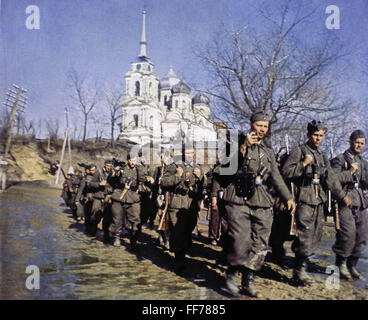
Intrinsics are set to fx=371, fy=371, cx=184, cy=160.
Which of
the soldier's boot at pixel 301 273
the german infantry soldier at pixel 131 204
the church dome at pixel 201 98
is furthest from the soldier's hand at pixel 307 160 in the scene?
the church dome at pixel 201 98

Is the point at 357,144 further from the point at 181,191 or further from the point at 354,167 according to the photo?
the point at 181,191

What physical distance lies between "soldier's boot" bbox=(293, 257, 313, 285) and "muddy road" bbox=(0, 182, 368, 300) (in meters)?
0.13

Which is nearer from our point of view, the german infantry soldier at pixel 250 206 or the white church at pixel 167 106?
the german infantry soldier at pixel 250 206

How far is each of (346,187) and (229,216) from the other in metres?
2.51

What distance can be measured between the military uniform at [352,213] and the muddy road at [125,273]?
52 cm

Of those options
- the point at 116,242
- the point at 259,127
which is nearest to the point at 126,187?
the point at 116,242

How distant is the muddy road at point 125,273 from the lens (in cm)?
492

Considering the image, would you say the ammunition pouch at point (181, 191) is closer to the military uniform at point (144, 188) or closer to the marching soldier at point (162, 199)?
the marching soldier at point (162, 199)

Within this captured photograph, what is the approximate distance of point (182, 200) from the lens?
6867 mm

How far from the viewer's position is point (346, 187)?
20.8 ft

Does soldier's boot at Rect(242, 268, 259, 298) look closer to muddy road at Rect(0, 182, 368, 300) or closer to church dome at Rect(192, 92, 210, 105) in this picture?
muddy road at Rect(0, 182, 368, 300)

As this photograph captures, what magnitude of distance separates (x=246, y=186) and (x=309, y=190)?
4.04ft

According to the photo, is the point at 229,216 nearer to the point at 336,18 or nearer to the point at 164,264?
the point at 164,264

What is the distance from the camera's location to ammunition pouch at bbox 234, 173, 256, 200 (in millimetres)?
5086
